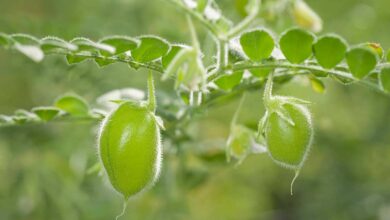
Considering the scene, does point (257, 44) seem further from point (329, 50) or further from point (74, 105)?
point (74, 105)

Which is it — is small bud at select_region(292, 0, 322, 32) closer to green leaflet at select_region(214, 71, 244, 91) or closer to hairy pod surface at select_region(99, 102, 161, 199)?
green leaflet at select_region(214, 71, 244, 91)

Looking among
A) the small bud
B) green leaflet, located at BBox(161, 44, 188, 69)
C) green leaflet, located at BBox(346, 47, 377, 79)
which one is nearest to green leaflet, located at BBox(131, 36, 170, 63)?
green leaflet, located at BBox(161, 44, 188, 69)

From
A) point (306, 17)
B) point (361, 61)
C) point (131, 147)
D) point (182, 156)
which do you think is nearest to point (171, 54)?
point (131, 147)

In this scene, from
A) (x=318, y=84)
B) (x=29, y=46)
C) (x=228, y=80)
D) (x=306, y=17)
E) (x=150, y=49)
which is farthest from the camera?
(x=306, y=17)

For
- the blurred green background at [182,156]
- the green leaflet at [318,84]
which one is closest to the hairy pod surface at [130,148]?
the green leaflet at [318,84]

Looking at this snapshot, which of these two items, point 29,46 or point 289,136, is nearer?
point 29,46

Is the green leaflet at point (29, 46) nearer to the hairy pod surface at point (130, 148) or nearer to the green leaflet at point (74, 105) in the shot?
the hairy pod surface at point (130, 148)

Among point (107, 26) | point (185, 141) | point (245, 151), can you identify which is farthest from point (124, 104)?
point (107, 26)
